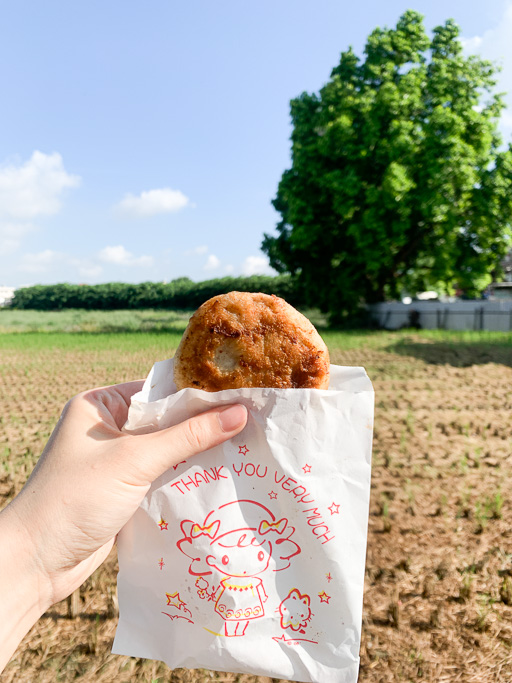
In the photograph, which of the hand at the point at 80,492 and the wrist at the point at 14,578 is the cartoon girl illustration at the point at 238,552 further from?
the wrist at the point at 14,578

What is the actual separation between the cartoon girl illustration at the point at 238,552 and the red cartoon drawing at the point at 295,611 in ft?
0.27

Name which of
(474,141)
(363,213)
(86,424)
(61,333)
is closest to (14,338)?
(61,333)

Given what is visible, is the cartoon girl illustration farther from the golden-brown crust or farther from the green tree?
the green tree

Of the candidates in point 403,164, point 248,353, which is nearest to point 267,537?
point 248,353

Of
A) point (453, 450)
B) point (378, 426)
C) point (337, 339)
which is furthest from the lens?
point (337, 339)

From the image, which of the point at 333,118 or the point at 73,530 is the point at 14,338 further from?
the point at 73,530

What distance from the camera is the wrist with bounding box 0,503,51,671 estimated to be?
1.71 metres

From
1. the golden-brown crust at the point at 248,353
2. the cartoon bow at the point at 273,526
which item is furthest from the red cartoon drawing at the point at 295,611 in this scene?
the golden-brown crust at the point at 248,353

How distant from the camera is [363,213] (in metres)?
22.2

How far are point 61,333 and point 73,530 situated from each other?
26785mm

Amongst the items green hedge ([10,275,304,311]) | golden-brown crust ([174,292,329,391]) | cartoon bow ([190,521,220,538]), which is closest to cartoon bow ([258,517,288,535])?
cartoon bow ([190,521,220,538])

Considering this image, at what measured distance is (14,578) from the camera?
1735 millimetres

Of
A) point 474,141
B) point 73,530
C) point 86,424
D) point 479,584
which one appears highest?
point 474,141

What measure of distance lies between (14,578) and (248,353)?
113 centimetres
